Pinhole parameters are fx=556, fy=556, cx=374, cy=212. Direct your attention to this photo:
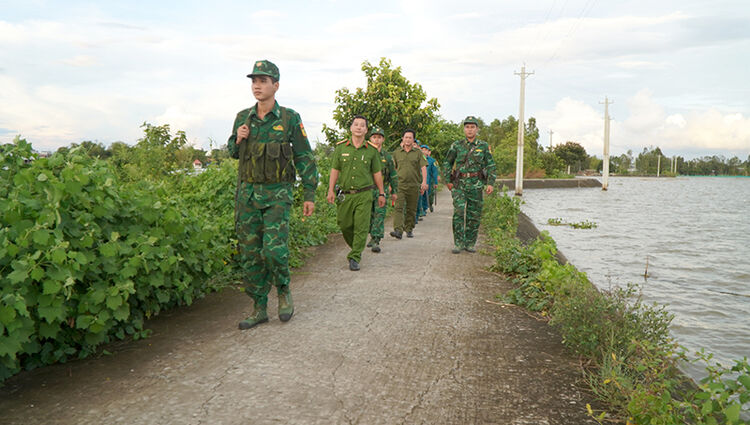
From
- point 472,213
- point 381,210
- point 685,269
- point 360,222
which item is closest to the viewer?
point 360,222

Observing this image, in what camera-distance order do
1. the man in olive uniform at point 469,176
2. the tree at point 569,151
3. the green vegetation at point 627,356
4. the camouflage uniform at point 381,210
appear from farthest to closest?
the tree at point 569,151 → the camouflage uniform at point 381,210 → the man in olive uniform at point 469,176 → the green vegetation at point 627,356

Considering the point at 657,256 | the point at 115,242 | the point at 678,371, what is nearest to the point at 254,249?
the point at 115,242

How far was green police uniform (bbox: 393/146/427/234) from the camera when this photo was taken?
11.2 meters

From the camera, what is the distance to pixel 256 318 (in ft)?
16.2

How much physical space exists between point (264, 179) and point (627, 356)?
317 centimetres

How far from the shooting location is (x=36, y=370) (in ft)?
12.7

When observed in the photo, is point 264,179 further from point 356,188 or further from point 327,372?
point 356,188

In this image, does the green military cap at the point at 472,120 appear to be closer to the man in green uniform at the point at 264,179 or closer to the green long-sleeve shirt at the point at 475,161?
the green long-sleeve shirt at the point at 475,161

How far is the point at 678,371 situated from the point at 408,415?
7.84 feet

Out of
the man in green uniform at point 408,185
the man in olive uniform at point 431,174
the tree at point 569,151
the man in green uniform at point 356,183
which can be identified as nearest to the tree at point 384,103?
the man in olive uniform at point 431,174

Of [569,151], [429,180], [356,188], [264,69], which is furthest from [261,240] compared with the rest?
[569,151]

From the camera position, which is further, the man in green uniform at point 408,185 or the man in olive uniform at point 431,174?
the man in olive uniform at point 431,174

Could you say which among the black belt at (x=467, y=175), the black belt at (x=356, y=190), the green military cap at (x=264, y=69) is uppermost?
the green military cap at (x=264, y=69)

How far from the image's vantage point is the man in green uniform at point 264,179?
4.79m
